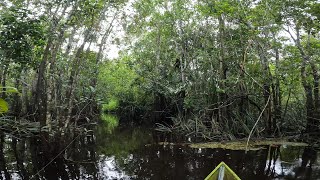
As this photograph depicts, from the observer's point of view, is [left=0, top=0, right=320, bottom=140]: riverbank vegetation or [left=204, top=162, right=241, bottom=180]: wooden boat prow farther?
[left=0, top=0, right=320, bottom=140]: riverbank vegetation

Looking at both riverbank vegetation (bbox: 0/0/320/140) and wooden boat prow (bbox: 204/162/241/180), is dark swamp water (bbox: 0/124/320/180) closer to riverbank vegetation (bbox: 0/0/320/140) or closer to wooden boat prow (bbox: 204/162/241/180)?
riverbank vegetation (bbox: 0/0/320/140)

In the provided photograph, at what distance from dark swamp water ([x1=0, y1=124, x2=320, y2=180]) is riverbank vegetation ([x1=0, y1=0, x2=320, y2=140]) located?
88 cm

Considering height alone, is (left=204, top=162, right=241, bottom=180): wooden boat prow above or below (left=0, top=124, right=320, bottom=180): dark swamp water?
above

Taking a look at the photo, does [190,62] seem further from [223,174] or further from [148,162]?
[223,174]

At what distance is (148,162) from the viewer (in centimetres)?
730

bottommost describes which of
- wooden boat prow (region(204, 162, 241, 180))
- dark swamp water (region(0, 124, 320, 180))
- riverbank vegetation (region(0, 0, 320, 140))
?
dark swamp water (region(0, 124, 320, 180))

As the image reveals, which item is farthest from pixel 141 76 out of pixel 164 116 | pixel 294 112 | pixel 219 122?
pixel 294 112

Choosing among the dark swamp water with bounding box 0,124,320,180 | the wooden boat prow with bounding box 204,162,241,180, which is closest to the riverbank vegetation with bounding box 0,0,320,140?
the dark swamp water with bounding box 0,124,320,180

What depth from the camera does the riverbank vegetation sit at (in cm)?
691

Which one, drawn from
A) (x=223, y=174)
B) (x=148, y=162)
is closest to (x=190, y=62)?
(x=148, y=162)

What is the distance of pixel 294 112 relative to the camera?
11039mm

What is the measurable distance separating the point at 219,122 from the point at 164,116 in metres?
5.98

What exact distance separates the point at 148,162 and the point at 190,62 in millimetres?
6718

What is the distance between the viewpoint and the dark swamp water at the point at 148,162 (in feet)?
20.2
